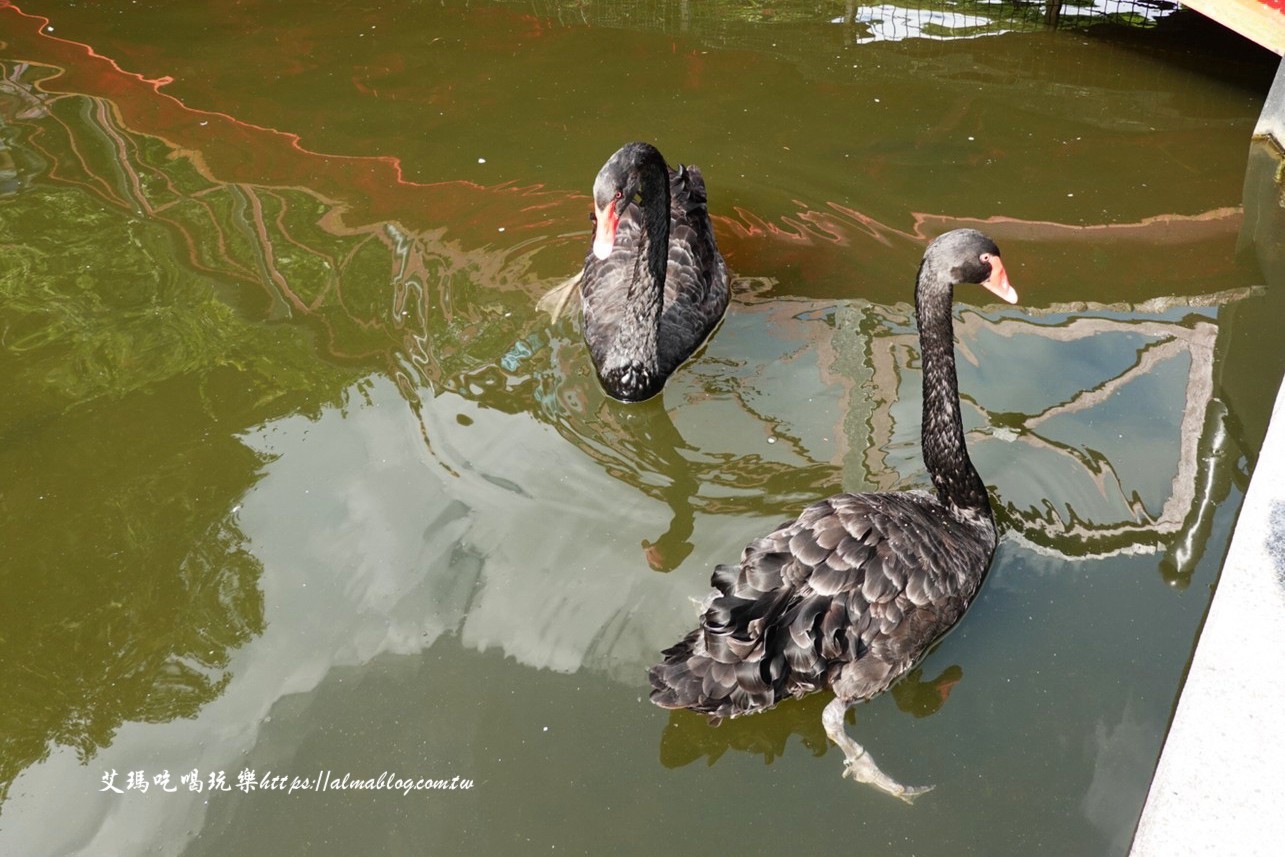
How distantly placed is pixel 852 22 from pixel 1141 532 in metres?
4.90

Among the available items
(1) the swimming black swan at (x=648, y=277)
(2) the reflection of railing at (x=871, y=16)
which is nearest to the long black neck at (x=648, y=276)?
(1) the swimming black swan at (x=648, y=277)

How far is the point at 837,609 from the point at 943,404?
920mm

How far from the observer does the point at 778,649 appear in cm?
306

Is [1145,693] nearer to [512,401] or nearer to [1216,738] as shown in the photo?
[1216,738]

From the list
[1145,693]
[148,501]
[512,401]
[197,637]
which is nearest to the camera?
[1145,693]

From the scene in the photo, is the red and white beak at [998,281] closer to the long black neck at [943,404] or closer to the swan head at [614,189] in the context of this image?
the long black neck at [943,404]

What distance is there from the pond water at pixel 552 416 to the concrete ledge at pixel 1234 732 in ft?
1.59

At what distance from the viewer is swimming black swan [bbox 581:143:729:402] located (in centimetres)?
425

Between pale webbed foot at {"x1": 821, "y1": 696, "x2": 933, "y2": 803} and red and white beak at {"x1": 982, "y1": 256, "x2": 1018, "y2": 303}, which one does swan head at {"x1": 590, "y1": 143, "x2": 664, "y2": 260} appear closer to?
red and white beak at {"x1": 982, "y1": 256, "x2": 1018, "y2": 303}

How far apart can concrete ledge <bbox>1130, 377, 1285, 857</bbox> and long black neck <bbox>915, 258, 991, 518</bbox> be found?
0.82 m

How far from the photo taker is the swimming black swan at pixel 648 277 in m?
4.25

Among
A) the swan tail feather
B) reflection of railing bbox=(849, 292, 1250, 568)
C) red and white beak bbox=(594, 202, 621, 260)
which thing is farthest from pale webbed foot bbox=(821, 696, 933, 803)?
the swan tail feather

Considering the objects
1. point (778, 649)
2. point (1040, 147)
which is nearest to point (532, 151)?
point (1040, 147)

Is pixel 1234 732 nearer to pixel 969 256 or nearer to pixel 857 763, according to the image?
pixel 857 763
